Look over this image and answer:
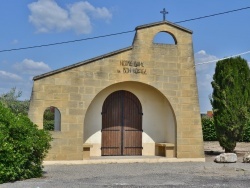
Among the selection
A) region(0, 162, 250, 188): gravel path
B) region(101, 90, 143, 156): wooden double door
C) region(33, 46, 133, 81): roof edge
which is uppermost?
region(33, 46, 133, 81): roof edge

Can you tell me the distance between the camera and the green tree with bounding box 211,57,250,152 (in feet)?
55.2

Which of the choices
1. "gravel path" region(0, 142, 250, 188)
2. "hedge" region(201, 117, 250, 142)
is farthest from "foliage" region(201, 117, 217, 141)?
"gravel path" region(0, 142, 250, 188)

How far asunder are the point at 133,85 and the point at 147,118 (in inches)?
56.6

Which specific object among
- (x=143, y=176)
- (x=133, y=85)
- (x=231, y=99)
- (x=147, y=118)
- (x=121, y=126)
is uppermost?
(x=133, y=85)

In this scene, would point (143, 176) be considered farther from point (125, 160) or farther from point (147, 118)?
point (147, 118)

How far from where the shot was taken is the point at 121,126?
15.3 metres

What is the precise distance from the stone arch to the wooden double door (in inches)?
7.6

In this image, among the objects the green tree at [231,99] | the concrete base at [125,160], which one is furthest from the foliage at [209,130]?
the concrete base at [125,160]

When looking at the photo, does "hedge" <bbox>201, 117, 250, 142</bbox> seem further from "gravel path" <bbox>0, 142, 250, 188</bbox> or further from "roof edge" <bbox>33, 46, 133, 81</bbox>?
"roof edge" <bbox>33, 46, 133, 81</bbox>

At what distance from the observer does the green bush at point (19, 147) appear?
30.5 ft

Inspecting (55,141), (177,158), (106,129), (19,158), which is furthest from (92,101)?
(19,158)

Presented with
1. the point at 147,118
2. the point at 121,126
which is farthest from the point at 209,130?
the point at 121,126

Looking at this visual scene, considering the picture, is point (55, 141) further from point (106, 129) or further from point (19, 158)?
point (19, 158)

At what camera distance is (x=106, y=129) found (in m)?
15.2
